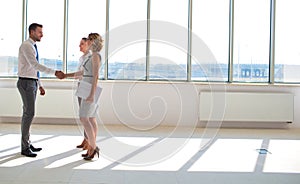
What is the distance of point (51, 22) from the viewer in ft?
23.5

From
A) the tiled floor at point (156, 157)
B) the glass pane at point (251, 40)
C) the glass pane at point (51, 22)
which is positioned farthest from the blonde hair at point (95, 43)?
the glass pane at point (251, 40)

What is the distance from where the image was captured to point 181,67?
7.23 metres

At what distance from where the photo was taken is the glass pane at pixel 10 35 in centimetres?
708

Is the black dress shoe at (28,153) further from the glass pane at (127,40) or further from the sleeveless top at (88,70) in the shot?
the glass pane at (127,40)

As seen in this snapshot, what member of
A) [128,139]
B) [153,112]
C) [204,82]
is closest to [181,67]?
[204,82]

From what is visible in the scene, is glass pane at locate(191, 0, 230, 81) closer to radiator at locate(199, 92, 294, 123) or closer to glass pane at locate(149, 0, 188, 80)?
glass pane at locate(149, 0, 188, 80)

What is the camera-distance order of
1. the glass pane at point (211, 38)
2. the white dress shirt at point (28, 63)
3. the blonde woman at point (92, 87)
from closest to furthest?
the blonde woman at point (92, 87)
the white dress shirt at point (28, 63)
the glass pane at point (211, 38)

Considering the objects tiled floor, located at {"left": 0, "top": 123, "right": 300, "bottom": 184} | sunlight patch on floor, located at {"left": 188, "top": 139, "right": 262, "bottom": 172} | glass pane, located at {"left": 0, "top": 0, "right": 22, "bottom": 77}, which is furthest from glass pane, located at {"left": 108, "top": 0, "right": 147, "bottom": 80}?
sunlight patch on floor, located at {"left": 188, "top": 139, "right": 262, "bottom": 172}

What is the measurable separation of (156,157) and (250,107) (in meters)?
3.09

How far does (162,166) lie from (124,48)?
12.1 ft

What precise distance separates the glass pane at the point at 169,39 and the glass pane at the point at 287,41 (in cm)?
173

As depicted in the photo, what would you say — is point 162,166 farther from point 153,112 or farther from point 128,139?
point 153,112

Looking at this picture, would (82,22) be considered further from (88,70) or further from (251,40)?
(88,70)

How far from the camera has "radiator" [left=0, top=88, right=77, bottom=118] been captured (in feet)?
22.2
